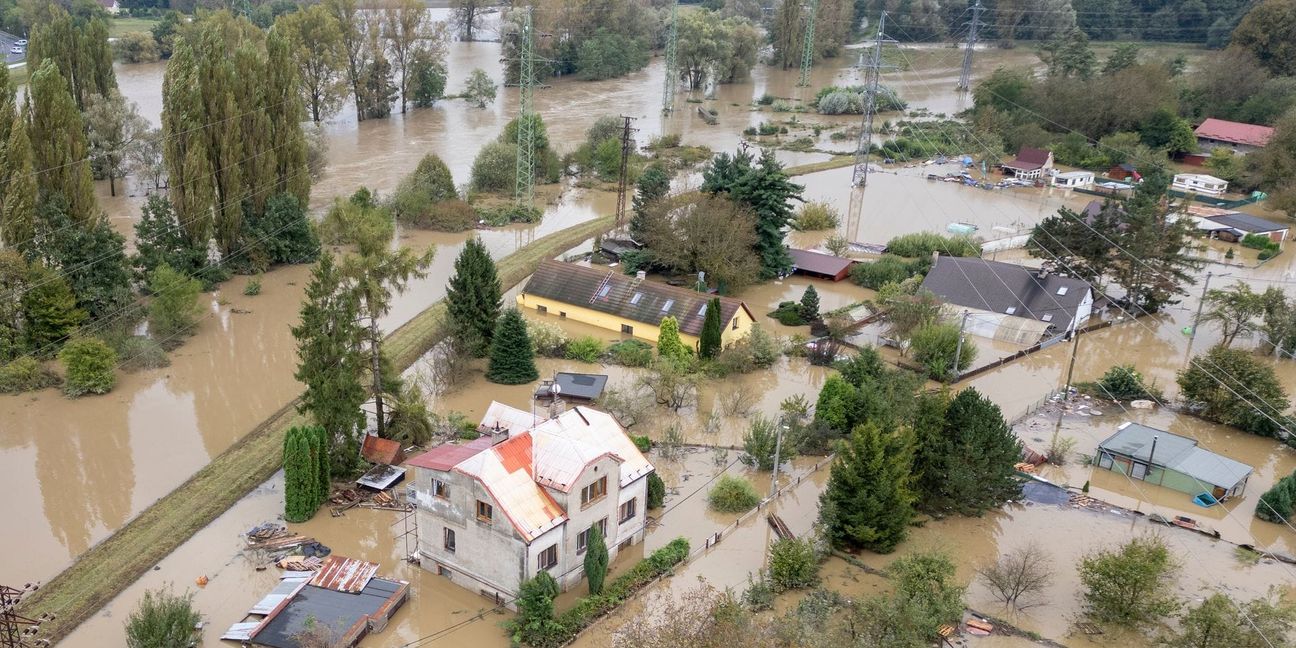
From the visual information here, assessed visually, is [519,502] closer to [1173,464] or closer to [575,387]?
[575,387]

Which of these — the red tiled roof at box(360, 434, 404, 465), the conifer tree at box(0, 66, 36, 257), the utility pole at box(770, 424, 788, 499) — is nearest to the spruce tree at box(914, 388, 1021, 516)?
the utility pole at box(770, 424, 788, 499)

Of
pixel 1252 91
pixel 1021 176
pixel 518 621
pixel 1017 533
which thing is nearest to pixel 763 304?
pixel 1017 533

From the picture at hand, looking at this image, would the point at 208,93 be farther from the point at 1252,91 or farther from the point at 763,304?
the point at 1252,91

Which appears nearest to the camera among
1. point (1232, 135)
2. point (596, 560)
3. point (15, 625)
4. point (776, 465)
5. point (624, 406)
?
point (15, 625)

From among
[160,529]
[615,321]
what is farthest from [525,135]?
[160,529]

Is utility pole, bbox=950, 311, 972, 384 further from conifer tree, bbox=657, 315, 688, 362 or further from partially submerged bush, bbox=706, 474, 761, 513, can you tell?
partially submerged bush, bbox=706, 474, 761, 513
